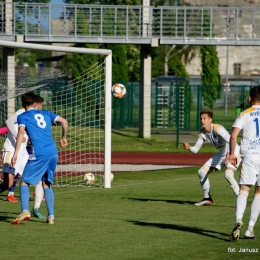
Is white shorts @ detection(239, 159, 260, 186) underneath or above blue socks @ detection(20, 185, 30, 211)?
above

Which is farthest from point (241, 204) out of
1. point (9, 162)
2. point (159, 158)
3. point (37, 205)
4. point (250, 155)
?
point (159, 158)

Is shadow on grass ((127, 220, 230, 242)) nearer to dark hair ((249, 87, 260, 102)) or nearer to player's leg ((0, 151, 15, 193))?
dark hair ((249, 87, 260, 102))

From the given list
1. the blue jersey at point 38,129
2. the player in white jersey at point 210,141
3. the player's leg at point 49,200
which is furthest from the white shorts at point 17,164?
the player in white jersey at point 210,141

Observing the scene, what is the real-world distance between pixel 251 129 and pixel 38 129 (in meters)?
3.02

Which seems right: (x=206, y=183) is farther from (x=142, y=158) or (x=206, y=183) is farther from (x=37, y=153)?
(x=142, y=158)

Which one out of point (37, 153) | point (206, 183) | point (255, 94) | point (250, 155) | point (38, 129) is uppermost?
point (255, 94)

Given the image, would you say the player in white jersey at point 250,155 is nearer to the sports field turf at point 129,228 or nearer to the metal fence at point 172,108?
the sports field turf at point 129,228

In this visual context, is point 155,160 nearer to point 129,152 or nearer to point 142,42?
point 129,152

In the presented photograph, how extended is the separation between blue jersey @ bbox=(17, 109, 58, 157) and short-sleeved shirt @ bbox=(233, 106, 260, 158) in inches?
109

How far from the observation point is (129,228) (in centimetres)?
1012

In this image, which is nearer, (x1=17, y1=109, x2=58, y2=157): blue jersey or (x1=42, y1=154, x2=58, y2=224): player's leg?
(x1=17, y1=109, x2=58, y2=157): blue jersey

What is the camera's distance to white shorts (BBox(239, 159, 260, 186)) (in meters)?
8.94

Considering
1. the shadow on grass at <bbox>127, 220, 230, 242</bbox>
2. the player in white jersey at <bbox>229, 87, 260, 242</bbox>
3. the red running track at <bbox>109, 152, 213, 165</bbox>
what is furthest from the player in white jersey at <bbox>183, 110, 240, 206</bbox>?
the red running track at <bbox>109, 152, 213, 165</bbox>

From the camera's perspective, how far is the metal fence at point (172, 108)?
107 feet
